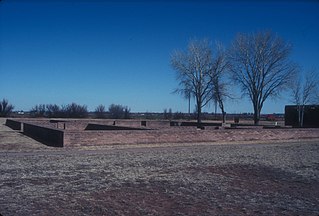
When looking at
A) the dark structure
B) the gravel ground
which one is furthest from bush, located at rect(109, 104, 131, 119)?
the gravel ground

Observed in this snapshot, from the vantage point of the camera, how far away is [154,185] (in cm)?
720

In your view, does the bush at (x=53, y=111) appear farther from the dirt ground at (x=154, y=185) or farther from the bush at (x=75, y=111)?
the dirt ground at (x=154, y=185)

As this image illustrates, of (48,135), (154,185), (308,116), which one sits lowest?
(154,185)

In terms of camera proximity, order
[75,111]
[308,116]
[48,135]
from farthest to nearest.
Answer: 1. [75,111]
2. [308,116]
3. [48,135]

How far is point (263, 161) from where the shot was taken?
36.6 ft

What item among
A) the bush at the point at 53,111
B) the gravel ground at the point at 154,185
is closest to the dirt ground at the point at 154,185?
the gravel ground at the point at 154,185

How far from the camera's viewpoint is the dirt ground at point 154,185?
5.50 m

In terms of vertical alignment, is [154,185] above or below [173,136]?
below

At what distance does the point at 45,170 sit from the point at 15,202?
2.99 meters

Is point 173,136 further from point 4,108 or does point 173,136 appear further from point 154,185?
point 4,108

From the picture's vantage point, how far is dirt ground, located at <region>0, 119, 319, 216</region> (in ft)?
18.0

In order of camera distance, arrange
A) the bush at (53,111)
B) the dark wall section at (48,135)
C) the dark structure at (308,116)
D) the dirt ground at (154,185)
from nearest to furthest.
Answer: the dirt ground at (154,185) → the dark wall section at (48,135) → the dark structure at (308,116) → the bush at (53,111)

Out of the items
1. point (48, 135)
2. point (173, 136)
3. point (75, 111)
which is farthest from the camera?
point (75, 111)

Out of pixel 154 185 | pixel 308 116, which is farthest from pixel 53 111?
pixel 154 185
